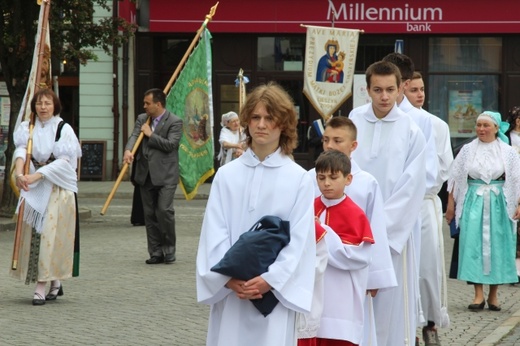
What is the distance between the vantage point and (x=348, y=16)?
101ft

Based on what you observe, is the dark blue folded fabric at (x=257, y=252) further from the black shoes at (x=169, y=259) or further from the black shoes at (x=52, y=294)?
the black shoes at (x=169, y=259)

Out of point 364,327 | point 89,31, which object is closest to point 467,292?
point 364,327

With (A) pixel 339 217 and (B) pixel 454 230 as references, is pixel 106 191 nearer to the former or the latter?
(B) pixel 454 230

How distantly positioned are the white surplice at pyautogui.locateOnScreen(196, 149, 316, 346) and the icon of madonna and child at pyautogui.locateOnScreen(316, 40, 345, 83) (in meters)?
15.1

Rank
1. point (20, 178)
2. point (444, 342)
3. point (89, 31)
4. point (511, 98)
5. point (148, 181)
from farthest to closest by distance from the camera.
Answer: point (511, 98)
point (89, 31)
point (148, 181)
point (20, 178)
point (444, 342)

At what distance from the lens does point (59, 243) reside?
11492 mm

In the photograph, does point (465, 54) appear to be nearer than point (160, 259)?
No

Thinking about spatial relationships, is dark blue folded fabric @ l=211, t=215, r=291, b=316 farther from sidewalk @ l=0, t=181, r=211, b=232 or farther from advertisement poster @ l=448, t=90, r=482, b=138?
advertisement poster @ l=448, t=90, r=482, b=138

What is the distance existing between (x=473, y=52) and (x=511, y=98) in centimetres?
139

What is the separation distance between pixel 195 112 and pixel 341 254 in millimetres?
10621

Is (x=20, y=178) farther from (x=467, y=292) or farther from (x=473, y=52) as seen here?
(x=473, y=52)

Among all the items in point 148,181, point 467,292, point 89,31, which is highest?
point 89,31

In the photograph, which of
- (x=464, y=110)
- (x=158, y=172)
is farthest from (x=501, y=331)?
(x=464, y=110)

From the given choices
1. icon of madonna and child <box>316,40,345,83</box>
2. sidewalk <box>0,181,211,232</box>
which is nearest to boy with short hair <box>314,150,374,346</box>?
icon of madonna and child <box>316,40,345,83</box>
